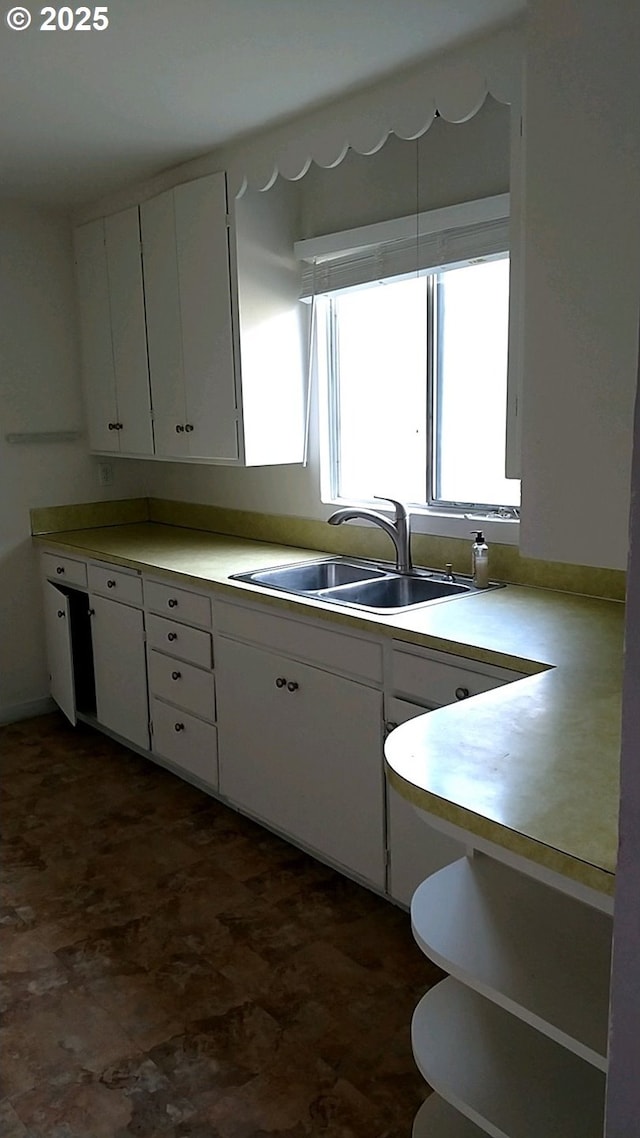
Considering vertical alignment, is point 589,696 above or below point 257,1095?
above

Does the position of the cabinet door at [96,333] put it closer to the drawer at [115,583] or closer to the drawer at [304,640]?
the drawer at [115,583]

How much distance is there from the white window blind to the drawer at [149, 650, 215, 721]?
1465mm

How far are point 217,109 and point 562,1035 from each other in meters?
2.67

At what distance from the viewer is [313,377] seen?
11.2 feet

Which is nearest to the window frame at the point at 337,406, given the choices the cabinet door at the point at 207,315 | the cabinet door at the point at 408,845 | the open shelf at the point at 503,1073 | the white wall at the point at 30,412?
the cabinet door at the point at 207,315

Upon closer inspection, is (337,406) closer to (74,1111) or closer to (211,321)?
(211,321)

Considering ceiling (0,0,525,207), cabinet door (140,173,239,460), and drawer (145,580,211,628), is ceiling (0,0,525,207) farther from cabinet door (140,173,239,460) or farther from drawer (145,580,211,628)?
drawer (145,580,211,628)

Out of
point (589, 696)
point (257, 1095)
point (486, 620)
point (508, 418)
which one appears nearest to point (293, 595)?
point (486, 620)

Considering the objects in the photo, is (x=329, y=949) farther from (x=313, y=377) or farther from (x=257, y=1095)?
(x=313, y=377)

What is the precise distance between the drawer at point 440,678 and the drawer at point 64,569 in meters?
1.94

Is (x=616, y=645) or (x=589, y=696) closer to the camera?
(x=589, y=696)

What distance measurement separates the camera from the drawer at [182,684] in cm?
315

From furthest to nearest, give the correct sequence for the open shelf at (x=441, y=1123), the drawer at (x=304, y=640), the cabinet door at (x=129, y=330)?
the cabinet door at (x=129, y=330) → the drawer at (x=304, y=640) → the open shelf at (x=441, y=1123)

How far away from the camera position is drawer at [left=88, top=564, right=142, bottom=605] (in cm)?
347
